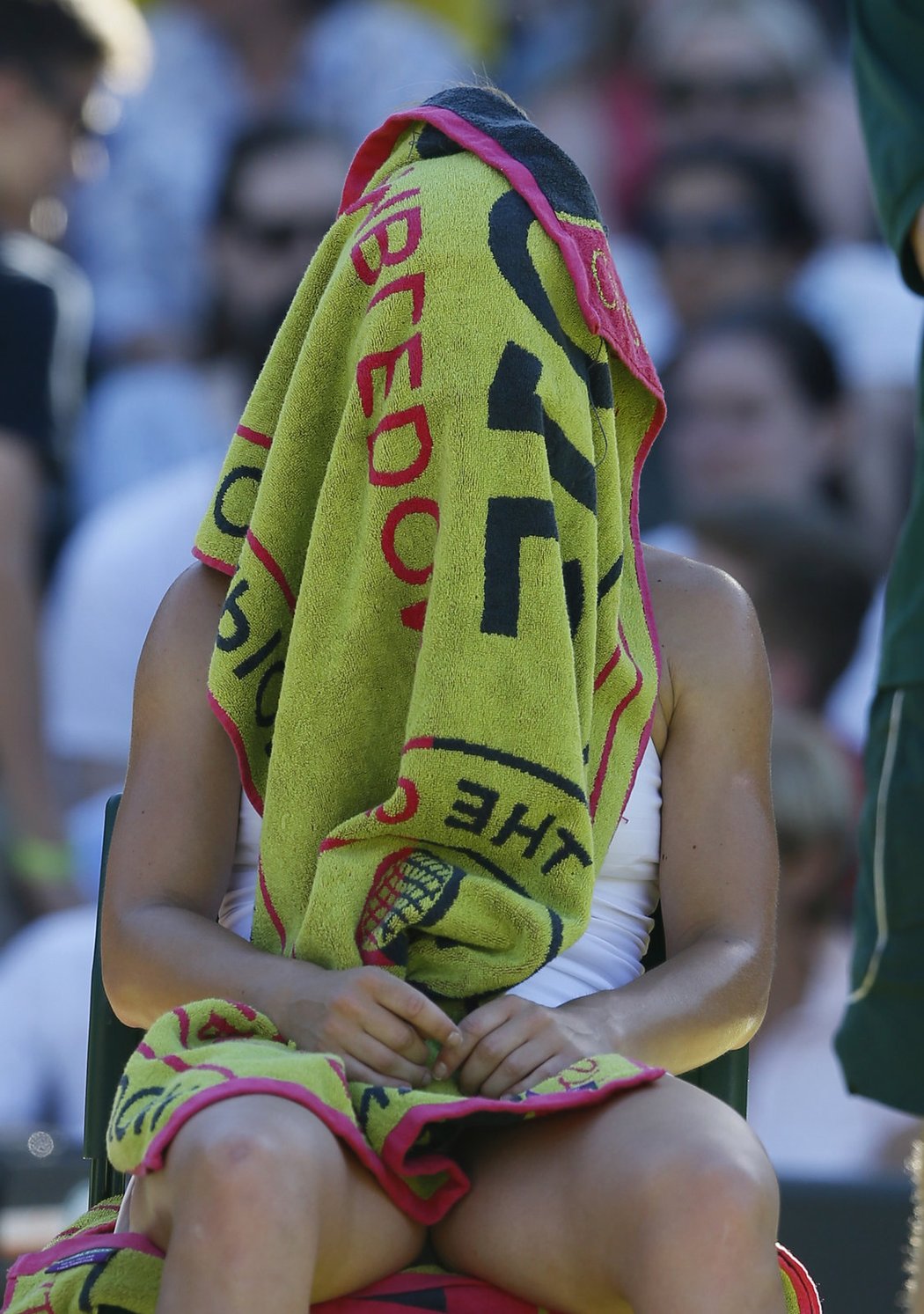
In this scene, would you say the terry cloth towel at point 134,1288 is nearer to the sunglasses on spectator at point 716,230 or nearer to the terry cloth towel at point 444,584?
the terry cloth towel at point 444,584

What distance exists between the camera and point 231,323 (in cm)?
486

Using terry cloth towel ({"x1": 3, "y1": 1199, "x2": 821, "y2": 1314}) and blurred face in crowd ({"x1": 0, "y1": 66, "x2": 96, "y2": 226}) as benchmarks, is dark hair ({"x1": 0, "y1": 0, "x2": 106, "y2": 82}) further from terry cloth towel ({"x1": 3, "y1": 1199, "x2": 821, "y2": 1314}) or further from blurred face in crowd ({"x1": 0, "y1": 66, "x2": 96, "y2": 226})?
terry cloth towel ({"x1": 3, "y1": 1199, "x2": 821, "y2": 1314})

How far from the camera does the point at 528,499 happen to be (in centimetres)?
170

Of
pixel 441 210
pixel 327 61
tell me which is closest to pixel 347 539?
pixel 441 210

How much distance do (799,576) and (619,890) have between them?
266 cm

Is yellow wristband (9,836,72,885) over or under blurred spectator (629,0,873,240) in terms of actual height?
under

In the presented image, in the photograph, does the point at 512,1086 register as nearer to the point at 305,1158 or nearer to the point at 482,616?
the point at 305,1158

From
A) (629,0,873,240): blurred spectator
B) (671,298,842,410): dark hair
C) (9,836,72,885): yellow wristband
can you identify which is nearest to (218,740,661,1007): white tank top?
(9,836,72,885): yellow wristband

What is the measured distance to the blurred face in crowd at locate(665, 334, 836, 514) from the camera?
4750 mm

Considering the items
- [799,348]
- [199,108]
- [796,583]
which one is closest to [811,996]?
[796,583]

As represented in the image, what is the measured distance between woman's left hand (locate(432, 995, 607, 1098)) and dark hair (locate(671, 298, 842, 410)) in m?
3.35

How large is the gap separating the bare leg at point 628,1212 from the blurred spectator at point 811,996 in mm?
2321

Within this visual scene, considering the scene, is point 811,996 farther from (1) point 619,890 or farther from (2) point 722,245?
(1) point 619,890

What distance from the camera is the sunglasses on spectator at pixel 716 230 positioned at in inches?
201
